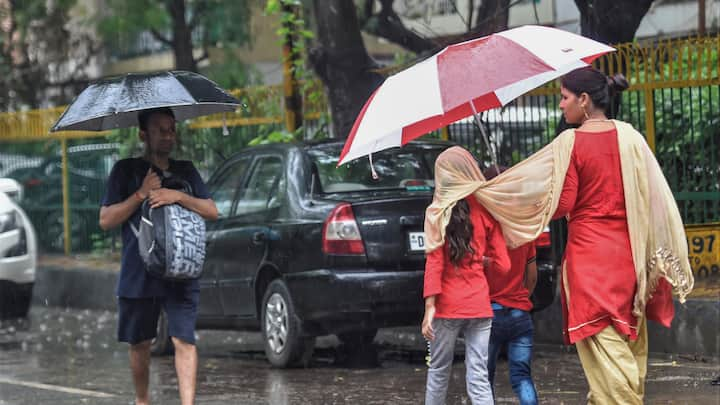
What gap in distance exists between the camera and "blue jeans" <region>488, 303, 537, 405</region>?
6480 mm

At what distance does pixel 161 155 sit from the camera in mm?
7117

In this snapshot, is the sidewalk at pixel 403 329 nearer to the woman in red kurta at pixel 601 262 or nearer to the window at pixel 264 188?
the window at pixel 264 188

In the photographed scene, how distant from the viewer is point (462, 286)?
6.09m

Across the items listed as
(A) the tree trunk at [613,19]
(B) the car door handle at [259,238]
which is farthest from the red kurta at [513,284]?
(A) the tree trunk at [613,19]

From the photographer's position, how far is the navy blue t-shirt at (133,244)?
7.04m

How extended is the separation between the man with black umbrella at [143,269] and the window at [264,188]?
2944mm

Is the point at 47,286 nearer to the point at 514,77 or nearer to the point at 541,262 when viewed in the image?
the point at 541,262

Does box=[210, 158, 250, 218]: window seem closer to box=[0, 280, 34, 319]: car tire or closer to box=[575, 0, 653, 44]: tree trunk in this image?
box=[575, 0, 653, 44]: tree trunk

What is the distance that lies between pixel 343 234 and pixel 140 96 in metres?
2.68

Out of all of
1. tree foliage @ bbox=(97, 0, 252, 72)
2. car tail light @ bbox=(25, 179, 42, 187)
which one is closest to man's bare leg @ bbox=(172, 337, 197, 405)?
car tail light @ bbox=(25, 179, 42, 187)

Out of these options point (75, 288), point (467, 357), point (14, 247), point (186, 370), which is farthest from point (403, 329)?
point (75, 288)

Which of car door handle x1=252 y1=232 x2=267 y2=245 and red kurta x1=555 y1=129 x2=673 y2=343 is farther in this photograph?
car door handle x1=252 y1=232 x2=267 y2=245

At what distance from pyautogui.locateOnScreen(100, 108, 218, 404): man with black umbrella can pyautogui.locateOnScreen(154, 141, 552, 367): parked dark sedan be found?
2.22m

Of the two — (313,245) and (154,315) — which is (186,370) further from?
(313,245)
